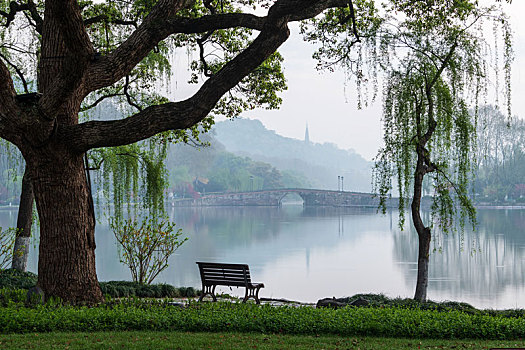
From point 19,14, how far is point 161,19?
16.0 ft

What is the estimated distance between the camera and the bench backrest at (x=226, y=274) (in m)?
8.75

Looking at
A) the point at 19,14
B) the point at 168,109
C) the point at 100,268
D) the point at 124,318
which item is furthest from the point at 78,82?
the point at 100,268

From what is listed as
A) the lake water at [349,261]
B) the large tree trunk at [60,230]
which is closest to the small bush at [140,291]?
the large tree trunk at [60,230]

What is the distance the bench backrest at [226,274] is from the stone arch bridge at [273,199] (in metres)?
64.4

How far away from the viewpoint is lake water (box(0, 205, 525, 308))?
18.6 meters

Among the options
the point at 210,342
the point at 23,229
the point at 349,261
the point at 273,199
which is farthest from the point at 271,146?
the point at 210,342

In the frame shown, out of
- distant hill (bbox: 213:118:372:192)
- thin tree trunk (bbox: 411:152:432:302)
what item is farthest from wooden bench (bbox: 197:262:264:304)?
distant hill (bbox: 213:118:372:192)

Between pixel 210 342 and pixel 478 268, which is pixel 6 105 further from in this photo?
pixel 478 268

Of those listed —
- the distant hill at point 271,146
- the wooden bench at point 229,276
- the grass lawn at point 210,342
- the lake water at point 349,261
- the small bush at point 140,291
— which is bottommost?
the lake water at point 349,261

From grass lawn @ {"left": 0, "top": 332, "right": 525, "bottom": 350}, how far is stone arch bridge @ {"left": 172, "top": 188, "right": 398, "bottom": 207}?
222 feet

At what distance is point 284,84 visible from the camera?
11.3 meters

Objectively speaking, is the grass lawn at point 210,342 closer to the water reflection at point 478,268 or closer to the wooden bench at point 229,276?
the wooden bench at point 229,276

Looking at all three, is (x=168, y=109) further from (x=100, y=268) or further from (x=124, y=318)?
(x=100, y=268)

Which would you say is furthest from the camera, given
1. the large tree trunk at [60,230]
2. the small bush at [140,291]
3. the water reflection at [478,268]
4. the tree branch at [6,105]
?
the water reflection at [478,268]
